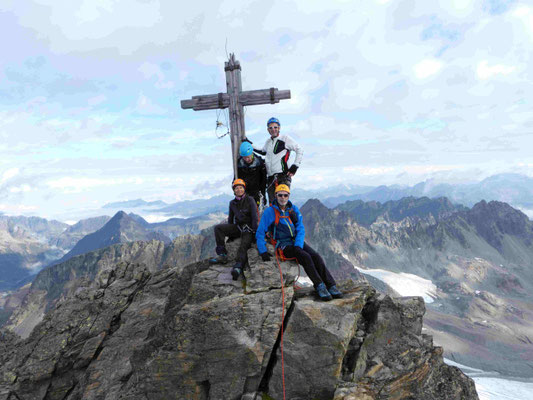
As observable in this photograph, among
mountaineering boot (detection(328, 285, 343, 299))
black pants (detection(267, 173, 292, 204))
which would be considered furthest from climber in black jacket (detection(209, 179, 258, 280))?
mountaineering boot (detection(328, 285, 343, 299))

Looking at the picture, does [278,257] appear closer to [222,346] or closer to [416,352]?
[222,346]

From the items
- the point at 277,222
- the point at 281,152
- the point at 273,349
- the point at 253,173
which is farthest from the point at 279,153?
the point at 273,349

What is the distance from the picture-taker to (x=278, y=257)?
12.9 m

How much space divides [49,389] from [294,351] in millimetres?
15184

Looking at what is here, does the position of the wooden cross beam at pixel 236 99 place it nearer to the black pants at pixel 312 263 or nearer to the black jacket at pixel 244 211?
the black jacket at pixel 244 211

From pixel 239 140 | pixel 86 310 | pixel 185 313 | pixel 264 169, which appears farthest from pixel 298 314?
pixel 86 310

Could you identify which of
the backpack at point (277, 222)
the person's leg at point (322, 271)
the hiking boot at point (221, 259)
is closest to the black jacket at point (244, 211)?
the backpack at point (277, 222)

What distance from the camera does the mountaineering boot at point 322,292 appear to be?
1170cm

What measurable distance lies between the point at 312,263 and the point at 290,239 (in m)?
1.56

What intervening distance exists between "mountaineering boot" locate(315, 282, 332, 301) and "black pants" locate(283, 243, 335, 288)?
0.17 m

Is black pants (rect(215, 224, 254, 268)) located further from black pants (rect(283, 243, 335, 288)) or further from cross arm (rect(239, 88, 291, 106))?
cross arm (rect(239, 88, 291, 106))

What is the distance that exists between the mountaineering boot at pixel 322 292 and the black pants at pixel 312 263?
0.55 ft

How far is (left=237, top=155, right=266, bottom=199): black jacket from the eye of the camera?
51.8ft

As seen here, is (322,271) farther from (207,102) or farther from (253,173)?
(207,102)
